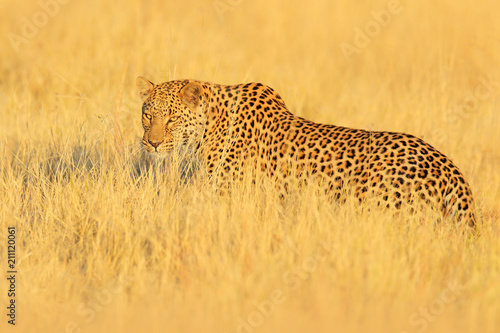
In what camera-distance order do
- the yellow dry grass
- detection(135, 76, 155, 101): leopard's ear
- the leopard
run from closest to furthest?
1. the yellow dry grass
2. the leopard
3. detection(135, 76, 155, 101): leopard's ear

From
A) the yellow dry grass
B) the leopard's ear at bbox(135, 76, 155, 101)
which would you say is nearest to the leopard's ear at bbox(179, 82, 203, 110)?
the leopard's ear at bbox(135, 76, 155, 101)

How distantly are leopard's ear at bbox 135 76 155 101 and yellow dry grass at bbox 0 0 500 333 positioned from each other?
2.19 feet

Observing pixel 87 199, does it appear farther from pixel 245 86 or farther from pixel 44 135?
pixel 44 135

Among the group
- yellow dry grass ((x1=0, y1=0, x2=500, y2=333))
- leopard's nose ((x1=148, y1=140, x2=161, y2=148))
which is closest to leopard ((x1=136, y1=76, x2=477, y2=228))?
leopard's nose ((x1=148, y1=140, x2=161, y2=148))

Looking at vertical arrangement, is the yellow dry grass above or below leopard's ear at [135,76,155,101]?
below

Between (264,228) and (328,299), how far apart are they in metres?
1.08

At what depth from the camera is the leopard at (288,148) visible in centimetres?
609

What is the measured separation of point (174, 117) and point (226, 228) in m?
1.72

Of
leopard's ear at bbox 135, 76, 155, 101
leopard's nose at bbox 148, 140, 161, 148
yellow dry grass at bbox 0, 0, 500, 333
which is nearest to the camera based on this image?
yellow dry grass at bbox 0, 0, 500, 333

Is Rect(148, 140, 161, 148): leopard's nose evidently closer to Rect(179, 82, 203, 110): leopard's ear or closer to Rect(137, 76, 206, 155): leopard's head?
Rect(137, 76, 206, 155): leopard's head

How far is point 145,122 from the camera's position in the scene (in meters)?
7.27

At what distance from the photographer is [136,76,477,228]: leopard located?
20.0 feet

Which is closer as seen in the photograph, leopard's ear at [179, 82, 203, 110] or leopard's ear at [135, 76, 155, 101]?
leopard's ear at [179, 82, 203, 110]

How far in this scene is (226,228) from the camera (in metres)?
5.79
